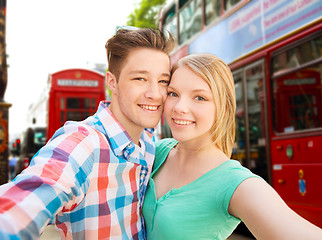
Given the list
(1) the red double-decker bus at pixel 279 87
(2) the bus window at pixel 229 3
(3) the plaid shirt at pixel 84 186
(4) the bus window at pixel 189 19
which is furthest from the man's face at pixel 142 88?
(4) the bus window at pixel 189 19

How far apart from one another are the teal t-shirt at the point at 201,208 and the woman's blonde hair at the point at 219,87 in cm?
20

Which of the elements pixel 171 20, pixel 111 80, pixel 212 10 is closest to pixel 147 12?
pixel 171 20

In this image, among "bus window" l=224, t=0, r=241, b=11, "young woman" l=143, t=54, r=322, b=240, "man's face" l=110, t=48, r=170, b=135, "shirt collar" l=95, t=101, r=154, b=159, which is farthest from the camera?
"bus window" l=224, t=0, r=241, b=11

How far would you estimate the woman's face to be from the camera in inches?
71.6

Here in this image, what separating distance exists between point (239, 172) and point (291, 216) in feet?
1.10

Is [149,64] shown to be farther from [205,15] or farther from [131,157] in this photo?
[205,15]

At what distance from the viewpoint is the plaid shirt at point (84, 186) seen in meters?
1.09

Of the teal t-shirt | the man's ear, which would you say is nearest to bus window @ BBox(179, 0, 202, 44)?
the man's ear

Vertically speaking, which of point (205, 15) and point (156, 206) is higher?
point (205, 15)

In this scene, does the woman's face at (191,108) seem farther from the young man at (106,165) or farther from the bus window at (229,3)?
the bus window at (229,3)

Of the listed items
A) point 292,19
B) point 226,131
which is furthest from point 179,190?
point 292,19

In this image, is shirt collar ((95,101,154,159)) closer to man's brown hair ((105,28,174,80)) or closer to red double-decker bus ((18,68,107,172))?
man's brown hair ((105,28,174,80))

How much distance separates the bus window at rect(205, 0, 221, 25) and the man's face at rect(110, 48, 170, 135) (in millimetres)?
5027

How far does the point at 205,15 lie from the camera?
7156 mm
